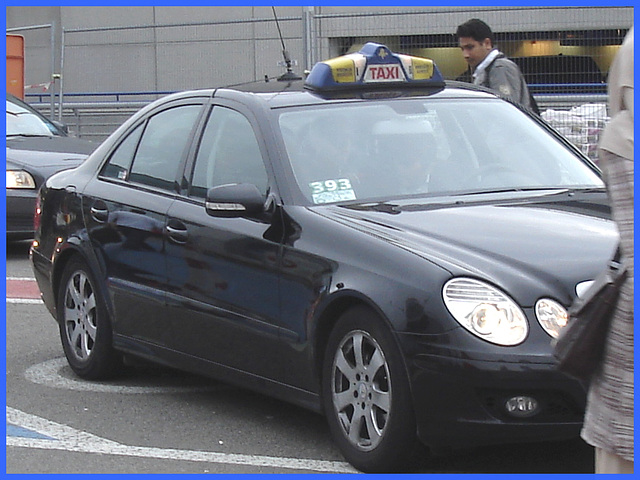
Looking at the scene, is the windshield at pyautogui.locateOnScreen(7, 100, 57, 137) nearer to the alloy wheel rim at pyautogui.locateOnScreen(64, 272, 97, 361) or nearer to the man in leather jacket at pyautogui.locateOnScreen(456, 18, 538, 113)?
the man in leather jacket at pyautogui.locateOnScreen(456, 18, 538, 113)

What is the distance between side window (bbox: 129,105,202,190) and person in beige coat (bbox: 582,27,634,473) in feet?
11.9

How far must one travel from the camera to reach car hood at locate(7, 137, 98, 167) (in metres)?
11.6

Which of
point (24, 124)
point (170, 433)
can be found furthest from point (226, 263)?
point (24, 124)

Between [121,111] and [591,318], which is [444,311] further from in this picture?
[121,111]

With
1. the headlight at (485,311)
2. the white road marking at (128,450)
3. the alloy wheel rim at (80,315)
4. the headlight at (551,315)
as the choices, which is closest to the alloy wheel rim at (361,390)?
the white road marking at (128,450)

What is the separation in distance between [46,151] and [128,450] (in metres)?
6.91

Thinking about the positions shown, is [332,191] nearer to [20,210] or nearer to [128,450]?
[128,450]

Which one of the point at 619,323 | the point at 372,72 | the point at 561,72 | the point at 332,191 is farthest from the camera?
the point at 561,72

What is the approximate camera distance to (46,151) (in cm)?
1191

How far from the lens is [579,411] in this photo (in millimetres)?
4367

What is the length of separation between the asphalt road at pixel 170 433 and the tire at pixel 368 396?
0.17m

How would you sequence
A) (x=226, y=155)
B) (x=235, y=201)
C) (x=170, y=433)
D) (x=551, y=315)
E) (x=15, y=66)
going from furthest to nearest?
(x=15, y=66) < (x=226, y=155) < (x=170, y=433) < (x=235, y=201) < (x=551, y=315)

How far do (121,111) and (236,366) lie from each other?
13.8 m

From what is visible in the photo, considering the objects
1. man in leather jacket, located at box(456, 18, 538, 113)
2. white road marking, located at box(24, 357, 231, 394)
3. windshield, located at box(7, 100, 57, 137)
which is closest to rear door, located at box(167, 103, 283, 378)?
white road marking, located at box(24, 357, 231, 394)
